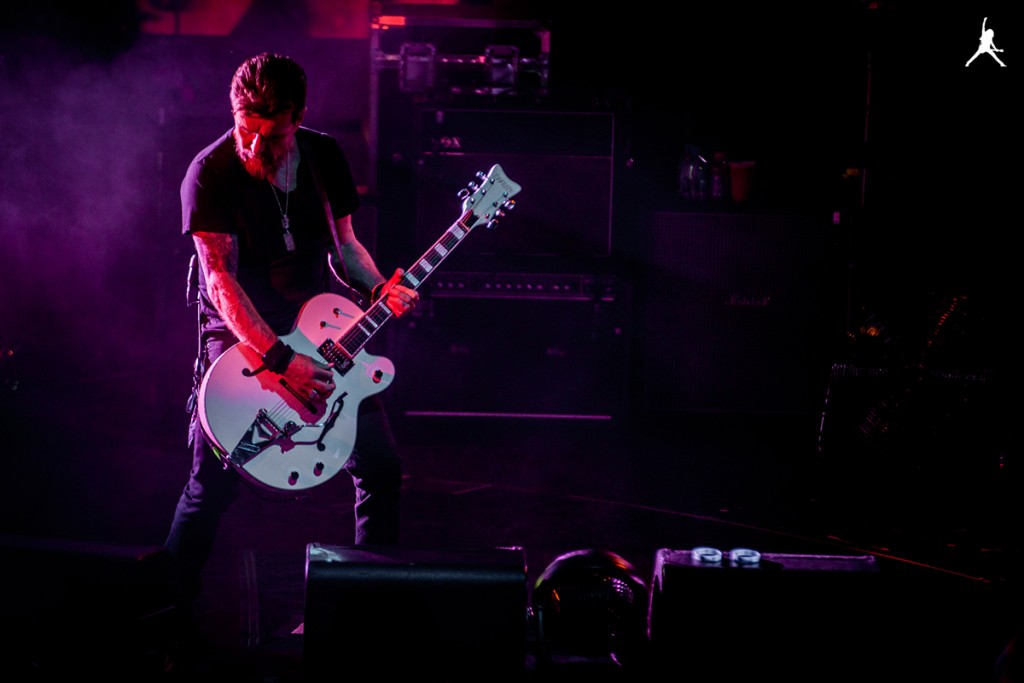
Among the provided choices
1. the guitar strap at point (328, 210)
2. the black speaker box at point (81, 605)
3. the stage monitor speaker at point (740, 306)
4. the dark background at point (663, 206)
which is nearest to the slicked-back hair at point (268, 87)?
the guitar strap at point (328, 210)

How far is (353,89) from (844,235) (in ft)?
12.2

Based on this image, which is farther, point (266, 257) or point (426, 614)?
point (266, 257)

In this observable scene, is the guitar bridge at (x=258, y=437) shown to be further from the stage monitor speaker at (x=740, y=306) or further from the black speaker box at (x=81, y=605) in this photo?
the stage monitor speaker at (x=740, y=306)

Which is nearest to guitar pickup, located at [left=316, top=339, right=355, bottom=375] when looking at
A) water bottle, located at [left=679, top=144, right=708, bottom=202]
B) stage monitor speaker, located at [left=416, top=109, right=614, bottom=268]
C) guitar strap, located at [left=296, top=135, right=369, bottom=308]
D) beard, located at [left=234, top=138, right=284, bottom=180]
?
guitar strap, located at [left=296, top=135, right=369, bottom=308]

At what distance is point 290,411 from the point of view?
117 inches

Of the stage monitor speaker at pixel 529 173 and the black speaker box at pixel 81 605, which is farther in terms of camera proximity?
the stage monitor speaker at pixel 529 173

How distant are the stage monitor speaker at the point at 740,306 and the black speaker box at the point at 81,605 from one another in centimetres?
445

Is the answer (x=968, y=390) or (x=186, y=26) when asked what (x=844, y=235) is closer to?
(x=968, y=390)

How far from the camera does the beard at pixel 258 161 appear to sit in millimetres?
2871

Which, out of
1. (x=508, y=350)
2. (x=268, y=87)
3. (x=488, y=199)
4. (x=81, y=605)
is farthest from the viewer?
(x=508, y=350)

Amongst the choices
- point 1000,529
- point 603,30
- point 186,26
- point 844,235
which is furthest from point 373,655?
point 186,26

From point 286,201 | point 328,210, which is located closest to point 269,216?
point 286,201

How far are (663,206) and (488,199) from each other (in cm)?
319

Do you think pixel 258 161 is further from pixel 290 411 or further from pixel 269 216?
pixel 290 411
